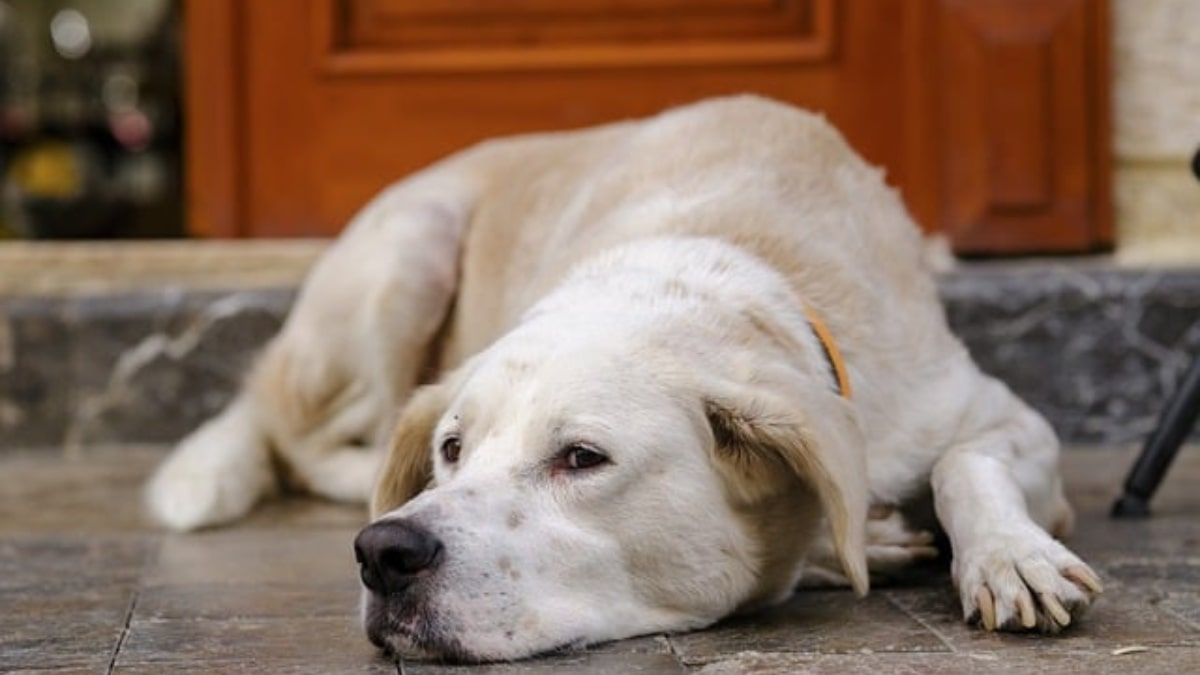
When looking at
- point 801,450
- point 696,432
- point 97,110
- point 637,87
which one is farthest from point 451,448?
point 97,110

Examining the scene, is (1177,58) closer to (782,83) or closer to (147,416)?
(782,83)

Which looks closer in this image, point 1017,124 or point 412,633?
point 412,633

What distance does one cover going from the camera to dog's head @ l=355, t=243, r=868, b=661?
2.41 m

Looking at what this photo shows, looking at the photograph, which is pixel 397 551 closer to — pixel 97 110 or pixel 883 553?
pixel 883 553

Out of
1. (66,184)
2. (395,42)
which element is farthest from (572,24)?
(66,184)

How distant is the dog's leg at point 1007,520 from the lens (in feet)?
8.37

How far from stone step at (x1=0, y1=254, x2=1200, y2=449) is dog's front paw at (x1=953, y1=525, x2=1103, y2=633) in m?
1.95

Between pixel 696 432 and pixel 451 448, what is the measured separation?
34 centimetres

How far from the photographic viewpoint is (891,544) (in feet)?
9.78

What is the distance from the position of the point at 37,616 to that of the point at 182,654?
392mm

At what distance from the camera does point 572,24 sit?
4914mm

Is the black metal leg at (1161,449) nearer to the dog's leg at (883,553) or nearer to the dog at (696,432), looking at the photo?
the dog at (696,432)

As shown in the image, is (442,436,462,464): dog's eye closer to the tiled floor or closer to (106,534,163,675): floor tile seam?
the tiled floor

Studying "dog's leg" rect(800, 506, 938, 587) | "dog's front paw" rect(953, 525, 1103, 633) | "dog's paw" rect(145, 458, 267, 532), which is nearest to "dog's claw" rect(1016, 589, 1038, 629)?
"dog's front paw" rect(953, 525, 1103, 633)
